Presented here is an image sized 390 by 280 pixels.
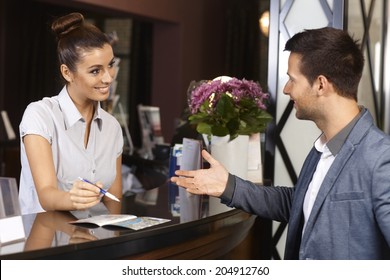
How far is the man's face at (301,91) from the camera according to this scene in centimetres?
228

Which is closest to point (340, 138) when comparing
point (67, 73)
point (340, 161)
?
point (340, 161)

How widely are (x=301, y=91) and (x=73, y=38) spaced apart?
1.16 m

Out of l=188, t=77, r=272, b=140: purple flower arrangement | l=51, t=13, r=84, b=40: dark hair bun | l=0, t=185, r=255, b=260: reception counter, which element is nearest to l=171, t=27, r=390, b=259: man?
l=0, t=185, r=255, b=260: reception counter

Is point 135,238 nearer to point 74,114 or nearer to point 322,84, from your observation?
point 322,84

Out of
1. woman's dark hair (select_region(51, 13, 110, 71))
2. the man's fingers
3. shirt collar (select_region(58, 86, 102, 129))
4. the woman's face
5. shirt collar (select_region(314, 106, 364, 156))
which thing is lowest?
the man's fingers

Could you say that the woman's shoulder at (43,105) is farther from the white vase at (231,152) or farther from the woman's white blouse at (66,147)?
the white vase at (231,152)

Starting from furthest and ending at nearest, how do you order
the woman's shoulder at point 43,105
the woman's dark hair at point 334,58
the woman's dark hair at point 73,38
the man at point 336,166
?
1. the woman's dark hair at point 73,38
2. the woman's shoulder at point 43,105
3. the woman's dark hair at point 334,58
4. the man at point 336,166

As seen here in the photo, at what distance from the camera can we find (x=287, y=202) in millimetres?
2576

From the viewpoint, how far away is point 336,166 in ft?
7.11

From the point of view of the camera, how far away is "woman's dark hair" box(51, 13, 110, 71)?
2.98 meters

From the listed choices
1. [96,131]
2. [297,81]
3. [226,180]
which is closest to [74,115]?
[96,131]

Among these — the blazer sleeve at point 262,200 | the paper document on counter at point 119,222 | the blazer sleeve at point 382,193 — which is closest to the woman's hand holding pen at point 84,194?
the paper document on counter at point 119,222

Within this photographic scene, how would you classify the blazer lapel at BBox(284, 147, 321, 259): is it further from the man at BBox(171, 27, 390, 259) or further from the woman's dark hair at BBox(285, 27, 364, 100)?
the woman's dark hair at BBox(285, 27, 364, 100)

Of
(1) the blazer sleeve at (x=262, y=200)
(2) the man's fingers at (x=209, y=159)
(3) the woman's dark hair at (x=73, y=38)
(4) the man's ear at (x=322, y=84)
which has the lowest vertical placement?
(1) the blazer sleeve at (x=262, y=200)
